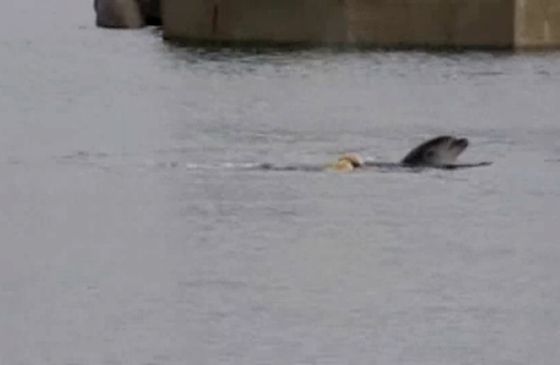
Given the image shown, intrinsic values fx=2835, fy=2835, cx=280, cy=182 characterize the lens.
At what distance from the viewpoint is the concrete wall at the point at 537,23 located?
55906mm

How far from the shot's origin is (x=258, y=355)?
19516 mm

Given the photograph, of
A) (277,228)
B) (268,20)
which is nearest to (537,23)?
(268,20)

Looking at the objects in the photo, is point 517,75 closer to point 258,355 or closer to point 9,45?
point 9,45

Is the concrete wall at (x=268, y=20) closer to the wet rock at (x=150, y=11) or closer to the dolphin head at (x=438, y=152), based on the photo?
the wet rock at (x=150, y=11)

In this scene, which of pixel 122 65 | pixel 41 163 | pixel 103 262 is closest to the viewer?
pixel 103 262

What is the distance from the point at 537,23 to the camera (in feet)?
185

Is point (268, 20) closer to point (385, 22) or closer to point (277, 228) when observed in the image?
point (385, 22)

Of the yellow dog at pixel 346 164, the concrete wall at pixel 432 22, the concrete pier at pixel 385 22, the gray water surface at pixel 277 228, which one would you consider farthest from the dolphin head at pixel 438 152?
the concrete wall at pixel 432 22

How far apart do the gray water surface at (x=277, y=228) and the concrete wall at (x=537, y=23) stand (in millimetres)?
4506

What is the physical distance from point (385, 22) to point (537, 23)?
3.18 metres

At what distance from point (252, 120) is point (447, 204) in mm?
13778

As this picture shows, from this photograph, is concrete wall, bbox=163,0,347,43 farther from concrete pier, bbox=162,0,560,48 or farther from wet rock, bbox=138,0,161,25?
wet rock, bbox=138,0,161,25

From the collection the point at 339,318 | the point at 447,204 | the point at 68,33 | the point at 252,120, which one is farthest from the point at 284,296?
the point at 68,33

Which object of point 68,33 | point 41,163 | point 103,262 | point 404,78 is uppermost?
point 103,262
